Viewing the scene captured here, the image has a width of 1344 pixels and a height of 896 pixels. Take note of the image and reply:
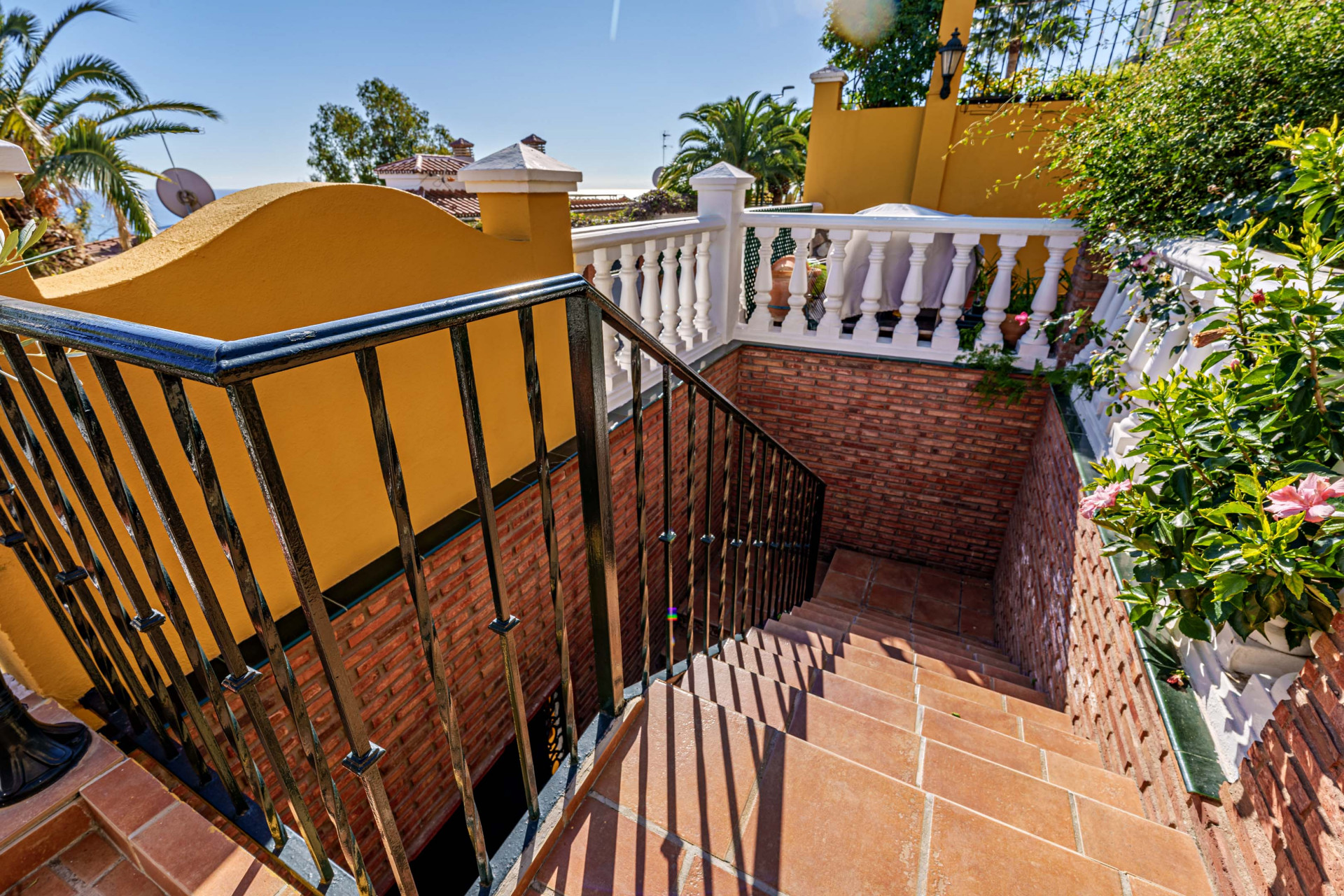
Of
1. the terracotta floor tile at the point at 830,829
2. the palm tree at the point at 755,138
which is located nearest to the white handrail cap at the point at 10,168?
the terracotta floor tile at the point at 830,829

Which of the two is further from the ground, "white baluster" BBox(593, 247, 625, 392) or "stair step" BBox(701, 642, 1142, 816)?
"white baluster" BBox(593, 247, 625, 392)

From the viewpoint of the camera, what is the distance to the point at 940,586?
Answer: 518 cm

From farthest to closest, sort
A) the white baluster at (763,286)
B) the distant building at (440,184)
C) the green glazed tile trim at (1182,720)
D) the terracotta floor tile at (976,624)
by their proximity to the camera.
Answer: the distant building at (440,184) → the terracotta floor tile at (976,624) → the white baluster at (763,286) → the green glazed tile trim at (1182,720)

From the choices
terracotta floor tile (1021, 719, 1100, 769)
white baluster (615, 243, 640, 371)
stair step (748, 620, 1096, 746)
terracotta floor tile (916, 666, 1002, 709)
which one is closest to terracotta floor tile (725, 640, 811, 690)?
stair step (748, 620, 1096, 746)

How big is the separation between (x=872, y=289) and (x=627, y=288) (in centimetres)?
205

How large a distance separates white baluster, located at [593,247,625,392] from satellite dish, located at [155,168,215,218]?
35.3 ft

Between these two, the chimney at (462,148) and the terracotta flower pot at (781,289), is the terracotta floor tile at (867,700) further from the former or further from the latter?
the chimney at (462,148)

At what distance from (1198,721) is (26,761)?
283 centimetres

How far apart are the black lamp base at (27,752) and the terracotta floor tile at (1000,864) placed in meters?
1.98

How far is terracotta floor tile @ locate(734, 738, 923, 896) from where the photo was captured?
124 cm

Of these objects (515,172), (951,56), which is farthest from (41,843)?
(951,56)

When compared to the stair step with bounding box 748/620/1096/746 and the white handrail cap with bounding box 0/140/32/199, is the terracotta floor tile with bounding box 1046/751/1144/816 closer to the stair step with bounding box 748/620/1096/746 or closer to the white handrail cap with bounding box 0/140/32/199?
the stair step with bounding box 748/620/1096/746

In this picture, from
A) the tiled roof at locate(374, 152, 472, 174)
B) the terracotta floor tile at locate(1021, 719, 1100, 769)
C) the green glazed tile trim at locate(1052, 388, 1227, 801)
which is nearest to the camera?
the green glazed tile trim at locate(1052, 388, 1227, 801)

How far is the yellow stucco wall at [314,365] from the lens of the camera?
1.50m
